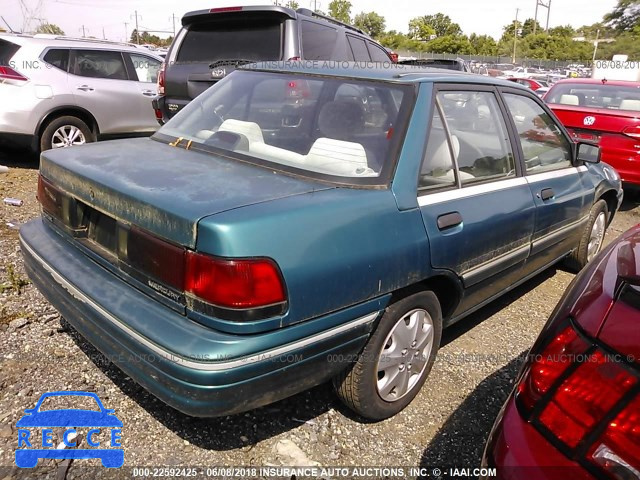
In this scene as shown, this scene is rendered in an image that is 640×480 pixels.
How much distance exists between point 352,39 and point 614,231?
12.6 ft

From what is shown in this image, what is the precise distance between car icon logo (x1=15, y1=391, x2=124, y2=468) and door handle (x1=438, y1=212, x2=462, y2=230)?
173cm

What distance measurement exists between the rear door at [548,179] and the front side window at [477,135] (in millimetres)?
182

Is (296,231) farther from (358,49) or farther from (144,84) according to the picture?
(144,84)

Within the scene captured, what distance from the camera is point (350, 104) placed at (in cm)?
268

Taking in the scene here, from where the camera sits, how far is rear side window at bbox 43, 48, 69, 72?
6.72 meters

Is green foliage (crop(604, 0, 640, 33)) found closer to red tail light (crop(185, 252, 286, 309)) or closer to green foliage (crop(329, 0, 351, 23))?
green foliage (crop(329, 0, 351, 23))

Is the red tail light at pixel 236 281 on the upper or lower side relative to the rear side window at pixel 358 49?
lower

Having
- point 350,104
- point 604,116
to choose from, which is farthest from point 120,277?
point 604,116

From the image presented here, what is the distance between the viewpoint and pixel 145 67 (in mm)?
7902

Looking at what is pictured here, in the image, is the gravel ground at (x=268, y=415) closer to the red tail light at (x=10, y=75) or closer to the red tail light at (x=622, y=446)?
the red tail light at (x=622, y=446)

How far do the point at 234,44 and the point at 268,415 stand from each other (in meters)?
4.20

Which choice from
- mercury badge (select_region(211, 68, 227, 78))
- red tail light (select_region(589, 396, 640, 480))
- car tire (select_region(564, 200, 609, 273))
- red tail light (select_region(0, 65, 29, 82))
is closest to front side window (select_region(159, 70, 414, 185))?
red tail light (select_region(589, 396, 640, 480))

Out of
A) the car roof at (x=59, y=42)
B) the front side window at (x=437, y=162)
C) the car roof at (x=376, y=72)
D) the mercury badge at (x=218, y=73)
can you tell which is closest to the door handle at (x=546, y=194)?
the car roof at (x=376, y=72)

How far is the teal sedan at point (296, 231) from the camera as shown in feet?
6.07
